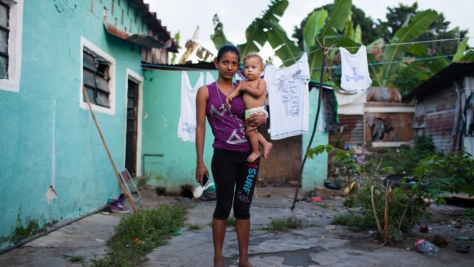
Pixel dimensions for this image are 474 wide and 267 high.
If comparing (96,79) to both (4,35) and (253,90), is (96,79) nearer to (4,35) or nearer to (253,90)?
(4,35)

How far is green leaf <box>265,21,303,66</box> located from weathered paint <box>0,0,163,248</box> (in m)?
4.87

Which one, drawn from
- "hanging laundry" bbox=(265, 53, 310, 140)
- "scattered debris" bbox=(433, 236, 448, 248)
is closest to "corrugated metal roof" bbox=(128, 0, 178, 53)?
"hanging laundry" bbox=(265, 53, 310, 140)

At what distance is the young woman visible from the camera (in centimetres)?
282

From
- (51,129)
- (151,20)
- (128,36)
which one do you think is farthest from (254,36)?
(51,129)

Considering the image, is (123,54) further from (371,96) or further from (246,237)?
(371,96)

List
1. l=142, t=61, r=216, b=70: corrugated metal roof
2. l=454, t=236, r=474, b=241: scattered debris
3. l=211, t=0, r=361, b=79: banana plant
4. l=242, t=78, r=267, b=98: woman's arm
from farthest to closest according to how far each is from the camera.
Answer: l=211, t=0, r=361, b=79: banana plant, l=142, t=61, r=216, b=70: corrugated metal roof, l=454, t=236, r=474, b=241: scattered debris, l=242, t=78, r=267, b=98: woman's arm

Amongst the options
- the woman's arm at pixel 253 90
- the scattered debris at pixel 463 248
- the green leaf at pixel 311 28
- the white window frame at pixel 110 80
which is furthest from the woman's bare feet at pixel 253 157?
the green leaf at pixel 311 28

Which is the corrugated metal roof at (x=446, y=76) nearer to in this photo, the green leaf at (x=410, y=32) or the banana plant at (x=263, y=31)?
the green leaf at (x=410, y=32)

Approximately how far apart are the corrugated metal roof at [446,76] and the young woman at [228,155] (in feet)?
24.7

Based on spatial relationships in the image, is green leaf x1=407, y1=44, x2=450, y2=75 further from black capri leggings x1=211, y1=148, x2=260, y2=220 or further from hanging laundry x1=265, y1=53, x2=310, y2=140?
black capri leggings x1=211, y1=148, x2=260, y2=220

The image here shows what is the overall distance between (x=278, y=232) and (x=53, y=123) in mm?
3116

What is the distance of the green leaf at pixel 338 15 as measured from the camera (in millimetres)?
10547

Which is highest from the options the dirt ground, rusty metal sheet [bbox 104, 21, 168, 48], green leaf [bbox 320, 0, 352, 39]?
green leaf [bbox 320, 0, 352, 39]

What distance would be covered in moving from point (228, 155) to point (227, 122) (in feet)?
0.78
